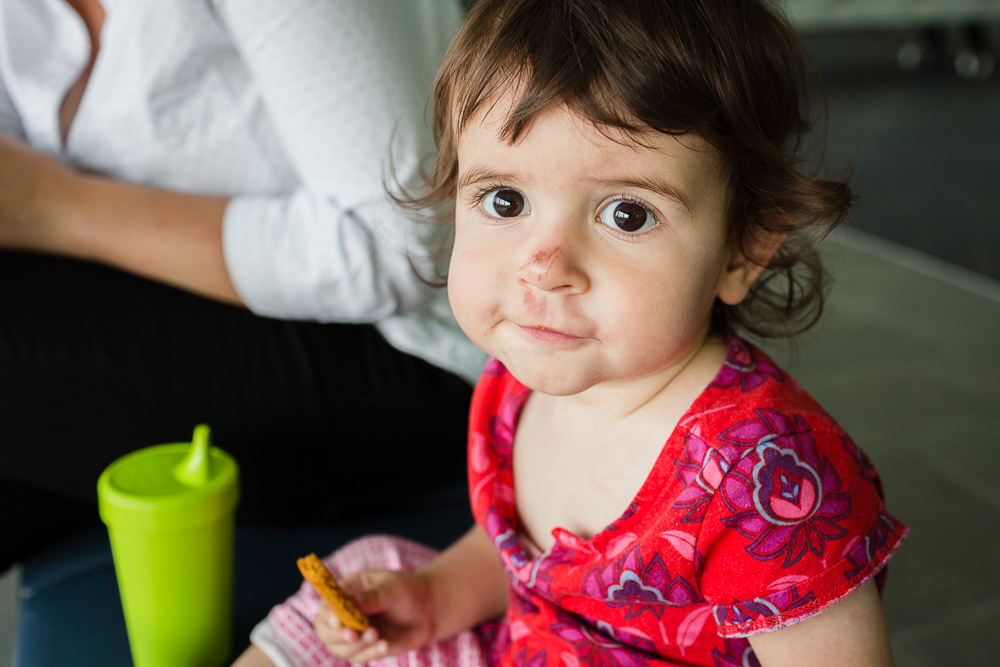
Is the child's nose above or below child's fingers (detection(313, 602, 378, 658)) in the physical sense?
above

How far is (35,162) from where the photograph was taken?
2.97 feet

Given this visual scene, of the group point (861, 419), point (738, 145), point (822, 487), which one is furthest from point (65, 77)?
point (861, 419)

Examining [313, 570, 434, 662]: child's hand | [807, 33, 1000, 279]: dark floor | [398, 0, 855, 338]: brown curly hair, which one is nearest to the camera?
[398, 0, 855, 338]: brown curly hair

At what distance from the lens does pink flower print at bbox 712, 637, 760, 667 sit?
2.19ft

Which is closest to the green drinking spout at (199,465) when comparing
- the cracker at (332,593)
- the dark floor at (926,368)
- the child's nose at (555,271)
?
the cracker at (332,593)

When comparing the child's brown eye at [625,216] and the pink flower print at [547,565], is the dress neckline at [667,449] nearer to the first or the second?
the pink flower print at [547,565]

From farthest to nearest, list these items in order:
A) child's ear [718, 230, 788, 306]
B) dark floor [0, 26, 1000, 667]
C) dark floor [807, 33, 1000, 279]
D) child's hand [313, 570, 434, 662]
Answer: dark floor [807, 33, 1000, 279] → dark floor [0, 26, 1000, 667] → child's hand [313, 570, 434, 662] → child's ear [718, 230, 788, 306]

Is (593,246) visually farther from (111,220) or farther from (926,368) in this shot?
(926,368)

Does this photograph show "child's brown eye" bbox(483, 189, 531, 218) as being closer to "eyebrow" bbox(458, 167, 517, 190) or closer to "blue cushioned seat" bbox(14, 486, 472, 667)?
"eyebrow" bbox(458, 167, 517, 190)

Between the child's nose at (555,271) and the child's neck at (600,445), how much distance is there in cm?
15

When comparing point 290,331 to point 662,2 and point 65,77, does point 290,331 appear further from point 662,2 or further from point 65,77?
point 662,2

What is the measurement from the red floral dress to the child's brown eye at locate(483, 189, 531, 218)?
7.6 inches

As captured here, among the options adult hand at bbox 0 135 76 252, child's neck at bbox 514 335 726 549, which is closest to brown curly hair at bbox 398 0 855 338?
child's neck at bbox 514 335 726 549

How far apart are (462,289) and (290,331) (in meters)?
0.37
